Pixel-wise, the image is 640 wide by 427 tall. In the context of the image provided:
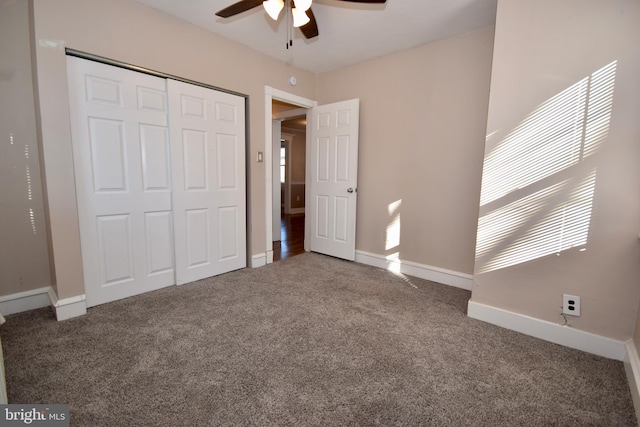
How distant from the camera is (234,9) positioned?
6.66ft

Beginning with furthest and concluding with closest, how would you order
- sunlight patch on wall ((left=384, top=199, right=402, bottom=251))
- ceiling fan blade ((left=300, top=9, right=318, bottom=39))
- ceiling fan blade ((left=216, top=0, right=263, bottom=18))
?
1. sunlight patch on wall ((left=384, top=199, right=402, bottom=251))
2. ceiling fan blade ((left=300, top=9, right=318, bottom=39))
3. ceiling fan blade ((left=216, top=0, right=263, bottom=18))

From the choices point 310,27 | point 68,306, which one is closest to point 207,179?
point 68,306

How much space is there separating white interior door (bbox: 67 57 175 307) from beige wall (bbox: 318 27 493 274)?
2.22m

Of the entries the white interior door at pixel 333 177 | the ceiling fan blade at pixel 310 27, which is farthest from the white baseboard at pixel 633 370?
the ceiling fan blade at pixel 310 27

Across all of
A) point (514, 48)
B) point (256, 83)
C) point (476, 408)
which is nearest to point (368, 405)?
point (476, 408)

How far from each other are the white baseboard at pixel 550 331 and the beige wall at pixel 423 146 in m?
0.72

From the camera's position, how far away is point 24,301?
2.33 m

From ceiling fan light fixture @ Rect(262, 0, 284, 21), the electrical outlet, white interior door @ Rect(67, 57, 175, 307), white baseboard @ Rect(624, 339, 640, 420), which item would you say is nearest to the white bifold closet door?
white interior door @ Rect(67, 57, 175, 307)

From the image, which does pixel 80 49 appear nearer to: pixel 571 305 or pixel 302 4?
pixel 302 4

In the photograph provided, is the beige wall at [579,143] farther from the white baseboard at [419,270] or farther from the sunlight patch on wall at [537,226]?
the white baseboard at [419,270]

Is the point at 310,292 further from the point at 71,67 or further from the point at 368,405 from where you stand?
the point at 71,67

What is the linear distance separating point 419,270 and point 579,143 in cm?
185

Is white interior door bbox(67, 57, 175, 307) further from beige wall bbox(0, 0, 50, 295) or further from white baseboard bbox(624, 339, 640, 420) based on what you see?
white baseboard bbox(624, 339, 640, 420)

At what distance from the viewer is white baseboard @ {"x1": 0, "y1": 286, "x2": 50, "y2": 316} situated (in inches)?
88.7
